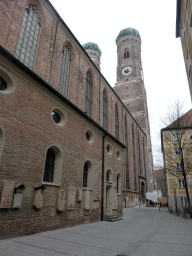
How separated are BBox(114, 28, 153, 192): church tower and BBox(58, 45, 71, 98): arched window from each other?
108 ft

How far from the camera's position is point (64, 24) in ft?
59.2

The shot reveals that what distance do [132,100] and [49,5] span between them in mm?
37540

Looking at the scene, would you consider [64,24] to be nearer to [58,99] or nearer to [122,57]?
[58,99]

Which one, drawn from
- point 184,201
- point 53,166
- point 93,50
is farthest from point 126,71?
point 53,166

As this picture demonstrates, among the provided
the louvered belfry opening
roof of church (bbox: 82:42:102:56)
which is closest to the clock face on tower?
roof of church (bbox: 82:42:102:56)

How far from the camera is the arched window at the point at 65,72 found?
17.3 meters

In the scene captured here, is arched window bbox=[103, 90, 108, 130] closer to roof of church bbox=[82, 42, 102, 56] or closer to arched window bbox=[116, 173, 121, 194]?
arched window bbox=[116, 173, 121, 194]

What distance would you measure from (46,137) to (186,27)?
13.4 m

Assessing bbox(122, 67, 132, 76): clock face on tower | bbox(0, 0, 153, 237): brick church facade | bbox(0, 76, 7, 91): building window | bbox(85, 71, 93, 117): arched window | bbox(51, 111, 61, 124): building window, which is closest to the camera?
bbox(0, 0, 153, 237): brick church facade

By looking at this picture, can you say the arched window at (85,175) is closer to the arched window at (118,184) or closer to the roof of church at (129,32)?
the arched window at (118,184)

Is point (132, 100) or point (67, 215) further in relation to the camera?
point (132, 100)

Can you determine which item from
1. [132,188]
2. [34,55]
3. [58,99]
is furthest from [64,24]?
[132,188]

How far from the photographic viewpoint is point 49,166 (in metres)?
8.71

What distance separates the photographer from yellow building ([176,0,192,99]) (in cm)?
1256
